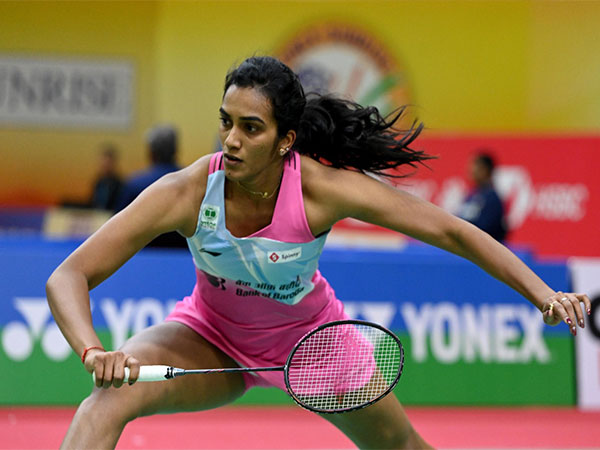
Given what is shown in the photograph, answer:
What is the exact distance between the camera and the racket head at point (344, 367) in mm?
3127

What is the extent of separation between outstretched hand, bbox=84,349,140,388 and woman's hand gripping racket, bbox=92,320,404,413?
710mm

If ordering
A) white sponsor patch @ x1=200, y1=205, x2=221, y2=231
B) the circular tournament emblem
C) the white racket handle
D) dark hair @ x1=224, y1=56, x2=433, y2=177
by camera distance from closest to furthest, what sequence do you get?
the white racket handle, white sponsor patch @ x1=200, y1=205, x2=221, y2=231, dark hair @ x1=224, y1=56, x2=433, y2=177, the circular tournament emblem

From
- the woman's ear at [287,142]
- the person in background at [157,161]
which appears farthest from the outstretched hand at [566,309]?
the person in background at [157,161]

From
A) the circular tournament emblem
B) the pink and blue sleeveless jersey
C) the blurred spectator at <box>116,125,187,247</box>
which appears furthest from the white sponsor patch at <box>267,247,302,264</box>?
the circular tournament emblem

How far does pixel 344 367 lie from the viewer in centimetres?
323

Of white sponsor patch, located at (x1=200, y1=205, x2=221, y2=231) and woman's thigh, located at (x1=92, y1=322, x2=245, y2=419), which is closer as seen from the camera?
woman's thigh, located at (x1=92, y1=322, x2=245, y2=419)

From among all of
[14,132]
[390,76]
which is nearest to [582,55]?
[390,76]

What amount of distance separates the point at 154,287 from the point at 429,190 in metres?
5.42

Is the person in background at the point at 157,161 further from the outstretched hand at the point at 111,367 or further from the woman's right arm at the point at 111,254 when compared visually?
the outstretched hand at the point at 111,367

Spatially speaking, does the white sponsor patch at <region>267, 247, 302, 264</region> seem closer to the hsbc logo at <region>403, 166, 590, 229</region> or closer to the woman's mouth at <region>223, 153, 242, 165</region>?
the woman's mouth at <region>223, 153, 242, 165</region>

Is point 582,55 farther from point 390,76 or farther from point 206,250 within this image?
point 206,250

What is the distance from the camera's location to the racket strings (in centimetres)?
313

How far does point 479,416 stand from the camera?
19.4 feet

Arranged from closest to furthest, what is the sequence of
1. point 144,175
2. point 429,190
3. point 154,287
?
point 154,287, point 144,175, point 429,190
